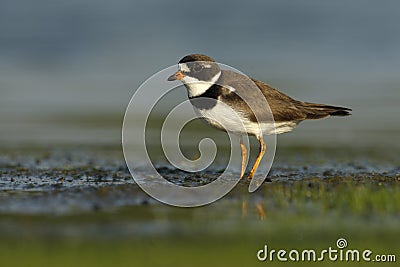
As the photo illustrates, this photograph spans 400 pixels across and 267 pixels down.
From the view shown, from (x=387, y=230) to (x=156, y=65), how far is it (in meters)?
15.8

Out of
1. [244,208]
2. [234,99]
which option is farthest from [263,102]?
[244,208]

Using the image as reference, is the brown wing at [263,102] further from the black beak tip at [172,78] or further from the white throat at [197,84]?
the black beak tip at [172,78]

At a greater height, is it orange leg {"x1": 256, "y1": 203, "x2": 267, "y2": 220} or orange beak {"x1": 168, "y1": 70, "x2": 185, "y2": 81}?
orange beak {"x1": 168, "y1": 70, "x2": 185, "y2": 81}

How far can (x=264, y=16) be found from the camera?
94.3 ft

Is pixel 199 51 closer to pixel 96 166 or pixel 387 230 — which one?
pixel 96 166

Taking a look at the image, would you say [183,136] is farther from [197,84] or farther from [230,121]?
[230,121]

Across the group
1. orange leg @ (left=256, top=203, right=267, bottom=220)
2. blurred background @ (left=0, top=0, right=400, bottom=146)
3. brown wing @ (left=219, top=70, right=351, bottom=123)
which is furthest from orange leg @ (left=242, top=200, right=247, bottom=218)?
blurred background @ (left=0, top=0, right=400, bottom=146)

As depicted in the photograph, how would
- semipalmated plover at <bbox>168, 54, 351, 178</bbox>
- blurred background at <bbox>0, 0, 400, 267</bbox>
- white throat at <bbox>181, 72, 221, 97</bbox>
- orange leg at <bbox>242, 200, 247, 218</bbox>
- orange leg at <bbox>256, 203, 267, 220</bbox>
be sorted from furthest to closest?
white throat at <bbox>181, 72, 221, 97</bbox> → semipalmated plover at <bbox>168, 54, 351, 178</bbox> → orange leg at <bbox>242, 200, 247, 218</bbox> → orange leg at <bbox>256, 203, 267, 220</bbox> → blurred background at <bbox>0, 0, 400, 267</bbox>

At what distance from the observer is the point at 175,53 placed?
957 inches
